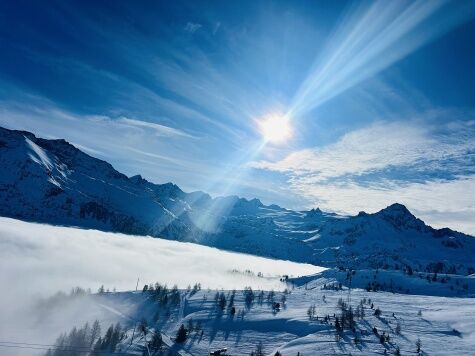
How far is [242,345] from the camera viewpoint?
190625mm

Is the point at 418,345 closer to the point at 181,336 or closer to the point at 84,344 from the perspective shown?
the point at 181,336

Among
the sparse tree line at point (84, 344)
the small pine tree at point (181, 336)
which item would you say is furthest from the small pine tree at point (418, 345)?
the sparse tree line at point (84, 344)

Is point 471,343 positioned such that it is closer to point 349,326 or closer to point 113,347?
point 349,326

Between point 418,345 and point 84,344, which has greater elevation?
point 418,345

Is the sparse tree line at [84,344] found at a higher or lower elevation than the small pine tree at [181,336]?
lower

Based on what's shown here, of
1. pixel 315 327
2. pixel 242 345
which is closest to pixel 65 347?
pixel 242 345

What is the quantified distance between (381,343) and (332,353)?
89.3 ft

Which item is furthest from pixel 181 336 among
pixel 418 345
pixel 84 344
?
pixel 418 345

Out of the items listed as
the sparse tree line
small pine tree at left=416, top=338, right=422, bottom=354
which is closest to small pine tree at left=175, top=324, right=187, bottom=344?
the sparse tree line

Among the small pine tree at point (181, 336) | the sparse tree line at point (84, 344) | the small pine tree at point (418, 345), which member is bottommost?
the sparse tree line at point (84, 344)

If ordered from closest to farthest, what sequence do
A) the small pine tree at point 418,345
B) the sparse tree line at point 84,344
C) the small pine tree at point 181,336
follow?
1. the small pine tree at point 418,345
2. the sparse tree line at point 84,344
3. the small pine tree at point 181,336

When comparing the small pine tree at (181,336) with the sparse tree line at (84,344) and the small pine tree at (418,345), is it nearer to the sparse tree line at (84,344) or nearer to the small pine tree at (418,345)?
the sparse tree line at (84,344)

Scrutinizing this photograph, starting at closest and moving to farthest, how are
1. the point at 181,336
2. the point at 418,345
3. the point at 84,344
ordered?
the point at 418,345 → the point at 84,344 → the point at 181,336

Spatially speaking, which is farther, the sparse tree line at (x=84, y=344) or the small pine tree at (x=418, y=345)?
the sparse tree line at (x=84, y=344)
